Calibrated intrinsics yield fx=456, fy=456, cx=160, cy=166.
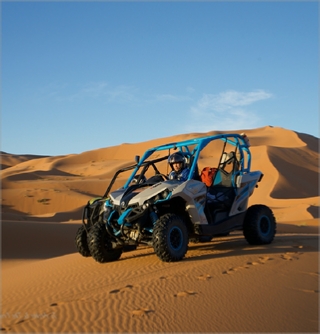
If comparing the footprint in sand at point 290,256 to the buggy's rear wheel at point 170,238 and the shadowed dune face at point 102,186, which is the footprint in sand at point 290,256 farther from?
the shadowed dune face at point 102,186

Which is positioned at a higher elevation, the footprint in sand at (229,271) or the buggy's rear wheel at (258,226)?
the buggy's rear wheel at (258,226)

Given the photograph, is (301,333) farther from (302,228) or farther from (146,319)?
(302,228)

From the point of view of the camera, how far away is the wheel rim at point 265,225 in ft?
30.0

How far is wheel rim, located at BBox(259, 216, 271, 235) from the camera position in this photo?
915cm

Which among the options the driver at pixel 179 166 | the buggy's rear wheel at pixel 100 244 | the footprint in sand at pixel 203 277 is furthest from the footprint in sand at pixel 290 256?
the buggy's rear wheel at pixel 100 244

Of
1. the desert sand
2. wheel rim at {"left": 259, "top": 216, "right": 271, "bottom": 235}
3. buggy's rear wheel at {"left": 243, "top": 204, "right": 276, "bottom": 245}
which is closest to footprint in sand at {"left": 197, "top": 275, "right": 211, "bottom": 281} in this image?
the desert sand

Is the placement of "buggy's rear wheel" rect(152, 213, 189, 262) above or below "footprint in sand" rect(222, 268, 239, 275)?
above

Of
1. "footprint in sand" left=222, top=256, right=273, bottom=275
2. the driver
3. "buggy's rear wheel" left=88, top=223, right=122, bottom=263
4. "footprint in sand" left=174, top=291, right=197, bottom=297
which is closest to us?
"footprint in sand" left=174, top=291, right=197, bottom=297

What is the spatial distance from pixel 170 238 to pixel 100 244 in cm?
133

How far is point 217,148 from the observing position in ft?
186

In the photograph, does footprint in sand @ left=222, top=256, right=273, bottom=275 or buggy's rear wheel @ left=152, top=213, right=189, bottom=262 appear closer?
footprint in sand @ left=222, top=256, right=273, bottom=275

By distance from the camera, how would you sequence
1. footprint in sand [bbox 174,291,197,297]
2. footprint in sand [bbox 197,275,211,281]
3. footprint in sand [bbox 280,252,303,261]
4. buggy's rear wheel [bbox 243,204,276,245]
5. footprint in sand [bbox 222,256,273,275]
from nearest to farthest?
footprint in sand [bbox 174,291,197,297] → footprint in sand [bbox 197,275,211,281] → footprint in sand [bbox 222,256,273,275] → footprint in sand [bbox 280,252,303,261] → buggy's rear wheel [bbox 243,204,276,245]

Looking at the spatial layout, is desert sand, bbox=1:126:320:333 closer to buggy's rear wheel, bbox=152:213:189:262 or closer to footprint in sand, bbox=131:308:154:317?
footprint in sand, bbox=131:308:154:317

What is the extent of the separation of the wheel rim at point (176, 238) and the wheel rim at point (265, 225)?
248 centimetres
